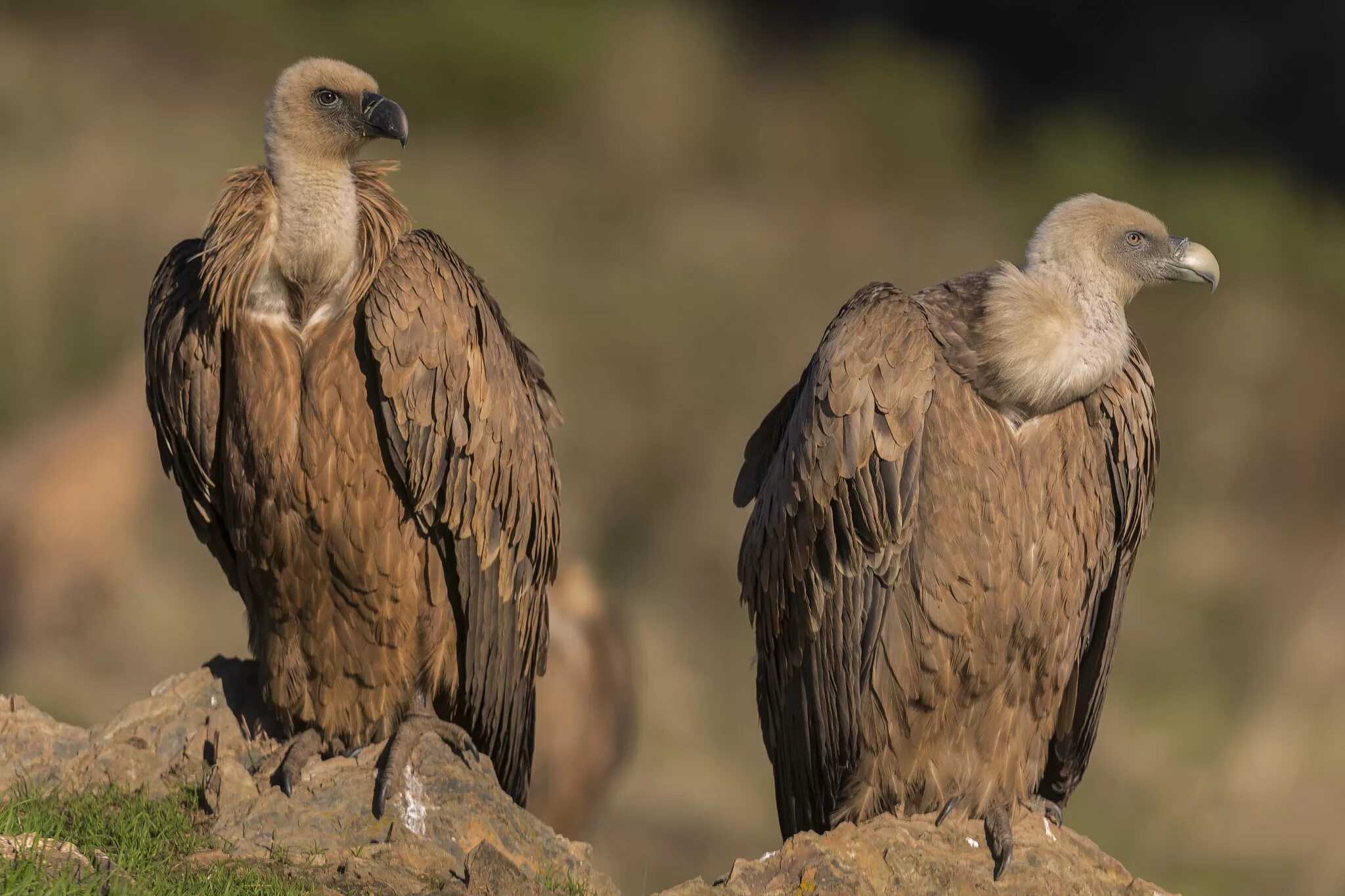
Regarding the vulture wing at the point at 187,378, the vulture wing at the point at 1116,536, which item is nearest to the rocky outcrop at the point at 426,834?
the vulture wing at the point at 1116,536

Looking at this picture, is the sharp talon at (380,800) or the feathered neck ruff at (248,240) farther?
the feathered neck ruff at (248,240)

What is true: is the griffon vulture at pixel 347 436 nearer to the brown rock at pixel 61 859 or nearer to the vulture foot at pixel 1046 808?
the brown rock at pixel 61 859

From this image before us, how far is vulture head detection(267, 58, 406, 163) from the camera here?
4.94 metres

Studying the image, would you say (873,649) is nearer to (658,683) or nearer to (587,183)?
(658,683)

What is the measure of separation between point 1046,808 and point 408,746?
6.46 ft

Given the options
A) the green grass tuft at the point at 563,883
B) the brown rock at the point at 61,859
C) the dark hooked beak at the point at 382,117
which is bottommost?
the green grass tuft at the point at 563,883

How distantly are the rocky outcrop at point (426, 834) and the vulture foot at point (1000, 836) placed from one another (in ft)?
0.10

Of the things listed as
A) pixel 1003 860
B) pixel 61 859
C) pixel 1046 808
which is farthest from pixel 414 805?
pixel 1046 808

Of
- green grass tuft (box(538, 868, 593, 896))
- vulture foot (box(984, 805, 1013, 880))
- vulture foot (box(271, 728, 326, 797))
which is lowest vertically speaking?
green grass tuft (box(538, 868, 593, 896))

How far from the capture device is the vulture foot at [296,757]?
4867 millimetres

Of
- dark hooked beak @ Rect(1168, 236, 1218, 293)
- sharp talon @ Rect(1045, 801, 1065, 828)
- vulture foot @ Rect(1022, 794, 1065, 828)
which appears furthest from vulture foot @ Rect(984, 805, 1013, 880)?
dark hooked beak @ Rect(1168, 236, 1218, 293)

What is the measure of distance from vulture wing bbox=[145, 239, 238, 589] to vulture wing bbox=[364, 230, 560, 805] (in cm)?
52

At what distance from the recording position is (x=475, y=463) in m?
5.07

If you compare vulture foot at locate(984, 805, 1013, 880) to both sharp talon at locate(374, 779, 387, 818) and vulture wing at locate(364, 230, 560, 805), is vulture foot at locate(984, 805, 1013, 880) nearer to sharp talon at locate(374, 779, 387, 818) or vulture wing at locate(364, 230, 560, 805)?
vulture wing at locate(364, 230, 560, 805)
